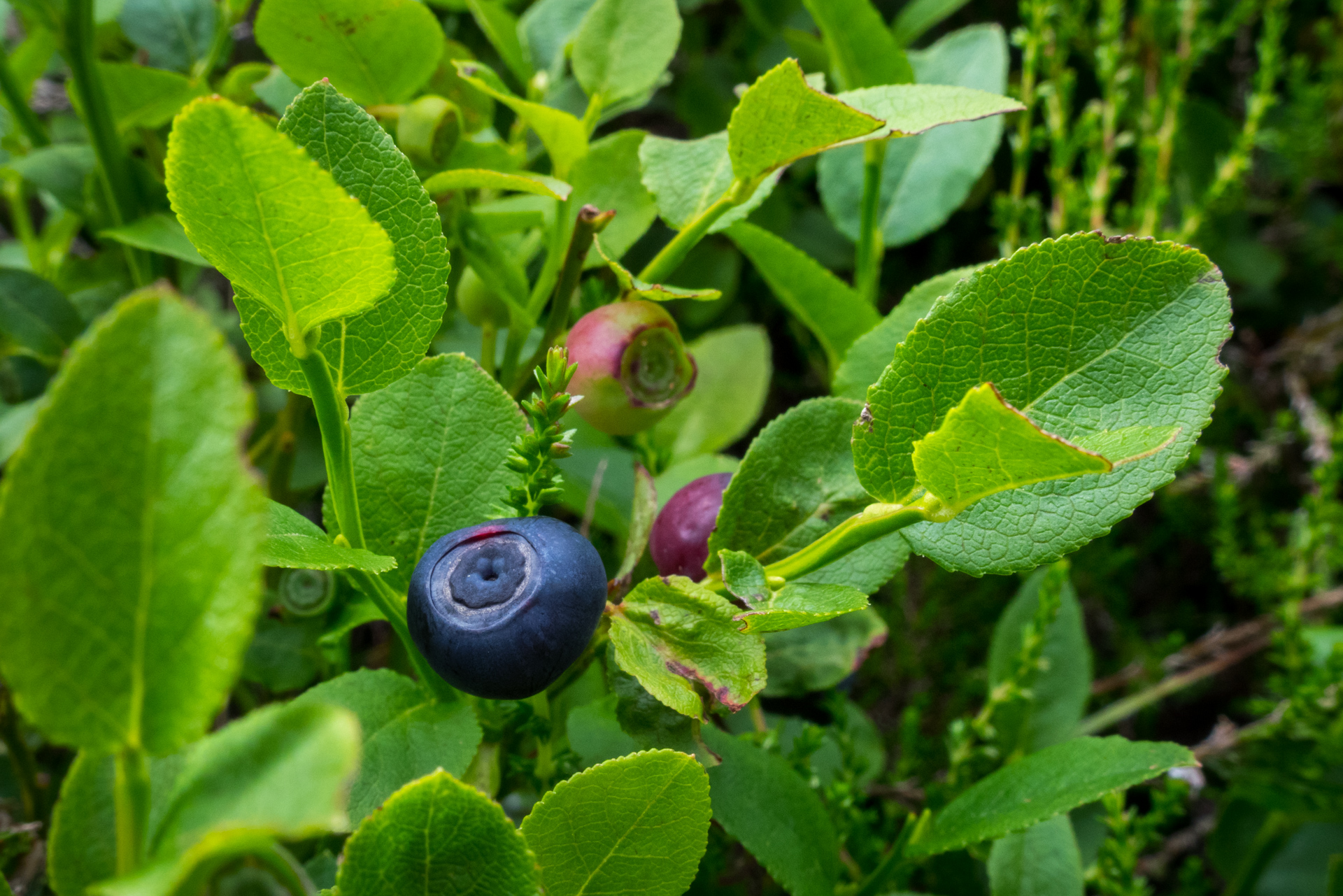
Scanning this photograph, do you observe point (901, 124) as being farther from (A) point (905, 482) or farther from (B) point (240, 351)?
(B) point (240, 351)

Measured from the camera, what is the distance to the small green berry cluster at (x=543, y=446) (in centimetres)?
46

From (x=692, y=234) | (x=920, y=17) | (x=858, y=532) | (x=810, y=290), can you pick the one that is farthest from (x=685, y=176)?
(x=920, y=17)

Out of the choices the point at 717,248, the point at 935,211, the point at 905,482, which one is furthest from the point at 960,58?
the point at 905,482

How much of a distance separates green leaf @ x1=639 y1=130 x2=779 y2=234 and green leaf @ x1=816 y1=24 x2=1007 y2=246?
303mm

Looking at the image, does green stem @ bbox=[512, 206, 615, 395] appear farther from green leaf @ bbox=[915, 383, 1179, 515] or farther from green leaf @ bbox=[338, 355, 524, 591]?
green leaf @ bbox=[915, 383, 1179, 515]

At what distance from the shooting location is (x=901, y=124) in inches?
19.0

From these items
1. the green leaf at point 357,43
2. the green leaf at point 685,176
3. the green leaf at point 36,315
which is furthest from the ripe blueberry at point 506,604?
the green leaf at point 36,315

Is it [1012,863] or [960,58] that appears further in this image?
[960,58]

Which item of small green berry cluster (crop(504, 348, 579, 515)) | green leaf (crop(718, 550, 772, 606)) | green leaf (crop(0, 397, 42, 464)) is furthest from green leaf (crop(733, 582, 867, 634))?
green leaf (crop(0, 397, 42, 464))

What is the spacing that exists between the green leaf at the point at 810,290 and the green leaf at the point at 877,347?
0.34ft

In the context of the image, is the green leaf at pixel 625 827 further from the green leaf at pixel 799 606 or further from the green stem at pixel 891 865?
the green stem at pixel 891 865

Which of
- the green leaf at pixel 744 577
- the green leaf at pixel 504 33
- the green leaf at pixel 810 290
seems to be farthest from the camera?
the green leaf at pixel 504 33

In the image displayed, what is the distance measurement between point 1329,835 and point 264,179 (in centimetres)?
123

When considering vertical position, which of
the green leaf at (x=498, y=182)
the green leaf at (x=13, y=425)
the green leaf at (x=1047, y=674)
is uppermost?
the green leaf at (x=498, y=182)
